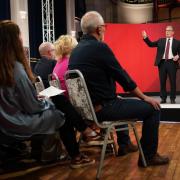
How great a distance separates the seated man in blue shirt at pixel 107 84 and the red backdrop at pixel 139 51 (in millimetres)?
6436

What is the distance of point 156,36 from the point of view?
8891mm

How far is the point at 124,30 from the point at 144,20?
99 cm

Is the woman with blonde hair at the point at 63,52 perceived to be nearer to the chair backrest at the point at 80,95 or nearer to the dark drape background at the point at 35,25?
the chair backrest at the point at 80,95

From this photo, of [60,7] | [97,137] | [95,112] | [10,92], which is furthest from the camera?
[60,7]

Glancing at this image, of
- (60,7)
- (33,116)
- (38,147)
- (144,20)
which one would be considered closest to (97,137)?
(38,147)

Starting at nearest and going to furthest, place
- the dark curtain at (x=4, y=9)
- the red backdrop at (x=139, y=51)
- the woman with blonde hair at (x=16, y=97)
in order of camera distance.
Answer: the woman with blonde hair at (x=16, y=97) → the dark curtain at (x=4, y=9) → the red backdrop at (x=139, y=51)

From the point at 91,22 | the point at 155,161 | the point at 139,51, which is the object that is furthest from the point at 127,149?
the point at 139,51

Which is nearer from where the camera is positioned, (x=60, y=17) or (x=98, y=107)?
(x=98, y=107)

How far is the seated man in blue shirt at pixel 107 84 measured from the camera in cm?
238

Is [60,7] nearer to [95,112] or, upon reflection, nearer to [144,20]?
[144,20]

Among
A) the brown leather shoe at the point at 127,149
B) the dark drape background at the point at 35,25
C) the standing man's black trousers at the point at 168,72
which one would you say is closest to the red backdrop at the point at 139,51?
the dark drape background at the point at 35,25

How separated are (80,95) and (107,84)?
204mm

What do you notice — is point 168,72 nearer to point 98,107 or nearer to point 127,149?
point 127,149

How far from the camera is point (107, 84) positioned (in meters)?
2.44
